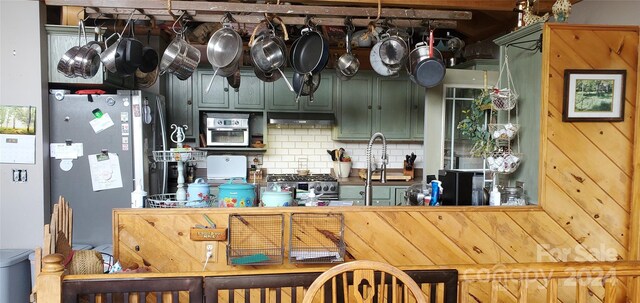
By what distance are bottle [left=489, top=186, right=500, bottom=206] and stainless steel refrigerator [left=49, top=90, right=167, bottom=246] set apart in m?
2.70

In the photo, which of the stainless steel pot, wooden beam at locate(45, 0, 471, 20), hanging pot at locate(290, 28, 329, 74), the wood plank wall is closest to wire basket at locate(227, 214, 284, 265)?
the wood plank wall

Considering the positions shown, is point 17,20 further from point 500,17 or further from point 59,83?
point 500,17

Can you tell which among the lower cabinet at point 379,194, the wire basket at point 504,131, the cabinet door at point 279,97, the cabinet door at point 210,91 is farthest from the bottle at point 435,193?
the cabinet door at point 210,91

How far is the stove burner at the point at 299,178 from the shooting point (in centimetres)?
440

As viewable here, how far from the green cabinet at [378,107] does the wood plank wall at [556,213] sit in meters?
2.36

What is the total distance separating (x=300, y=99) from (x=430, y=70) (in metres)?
2.18

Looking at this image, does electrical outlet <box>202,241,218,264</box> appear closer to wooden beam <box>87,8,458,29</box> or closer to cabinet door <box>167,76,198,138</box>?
wooden beam <box>87,8,458,29</box>

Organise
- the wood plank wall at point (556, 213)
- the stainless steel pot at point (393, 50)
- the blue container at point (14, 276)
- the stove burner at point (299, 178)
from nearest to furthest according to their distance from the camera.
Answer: the wood plank wall at point (556, 213), the blue container at point (14, 276), the stainless steel pot at point (393, 50), the stove burner at point (299, 178)

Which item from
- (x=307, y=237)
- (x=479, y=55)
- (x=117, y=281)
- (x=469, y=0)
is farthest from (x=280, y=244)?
(x=479, y=55)

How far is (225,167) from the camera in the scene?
465 centimetres

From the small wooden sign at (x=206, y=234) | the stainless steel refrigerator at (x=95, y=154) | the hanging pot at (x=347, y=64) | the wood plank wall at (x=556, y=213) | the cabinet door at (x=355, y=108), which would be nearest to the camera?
the small wooden sign at (x=206, y=234)

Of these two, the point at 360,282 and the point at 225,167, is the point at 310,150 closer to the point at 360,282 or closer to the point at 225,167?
the point at 225,167

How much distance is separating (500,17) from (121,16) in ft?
11.3

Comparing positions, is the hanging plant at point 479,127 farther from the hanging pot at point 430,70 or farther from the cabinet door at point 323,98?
the cabinet door at point 323,98
